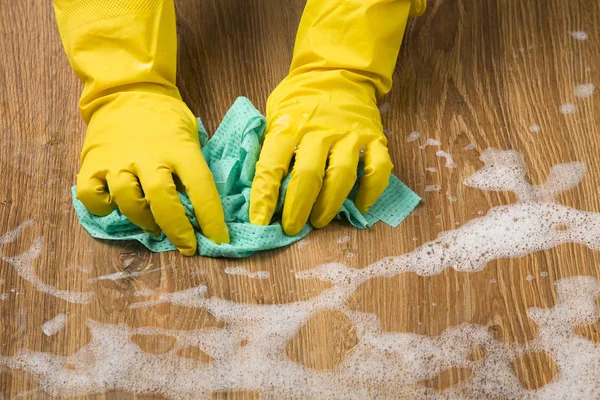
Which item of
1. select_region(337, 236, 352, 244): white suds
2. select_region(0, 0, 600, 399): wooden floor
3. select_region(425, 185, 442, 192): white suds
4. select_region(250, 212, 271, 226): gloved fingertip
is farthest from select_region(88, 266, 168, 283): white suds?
select_region(425, 185, 442, 192): white suds

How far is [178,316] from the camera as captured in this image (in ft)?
3.17

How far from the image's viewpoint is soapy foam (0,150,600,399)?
92cm

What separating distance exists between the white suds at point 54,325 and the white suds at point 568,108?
87 centimetres

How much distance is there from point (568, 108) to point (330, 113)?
43 cm

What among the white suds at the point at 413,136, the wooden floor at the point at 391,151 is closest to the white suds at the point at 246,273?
the wooden floor at the point at 391,151

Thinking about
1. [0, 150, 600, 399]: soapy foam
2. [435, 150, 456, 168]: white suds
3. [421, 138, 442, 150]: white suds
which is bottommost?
[0, 150, 600, 399]: soapy foam

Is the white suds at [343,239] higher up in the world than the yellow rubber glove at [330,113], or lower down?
lower down

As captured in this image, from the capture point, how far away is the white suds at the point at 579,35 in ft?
4.14

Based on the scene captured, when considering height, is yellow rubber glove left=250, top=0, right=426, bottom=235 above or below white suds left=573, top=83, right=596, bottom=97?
above

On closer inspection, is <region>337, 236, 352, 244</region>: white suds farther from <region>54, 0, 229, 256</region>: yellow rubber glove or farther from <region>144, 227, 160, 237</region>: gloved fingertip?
<region>144, 227, 160, 237</region>: gloved fingertip

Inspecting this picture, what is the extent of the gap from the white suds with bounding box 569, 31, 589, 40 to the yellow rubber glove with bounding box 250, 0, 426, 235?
303 mm

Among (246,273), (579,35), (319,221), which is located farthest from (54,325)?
(579,35)

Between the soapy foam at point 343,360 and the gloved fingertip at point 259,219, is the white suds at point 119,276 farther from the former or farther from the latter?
the gloved fingertip at point 259,219

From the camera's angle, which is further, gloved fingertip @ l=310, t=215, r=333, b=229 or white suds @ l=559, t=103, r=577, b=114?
white suds @ l=559, t=103, r=577, b=114
